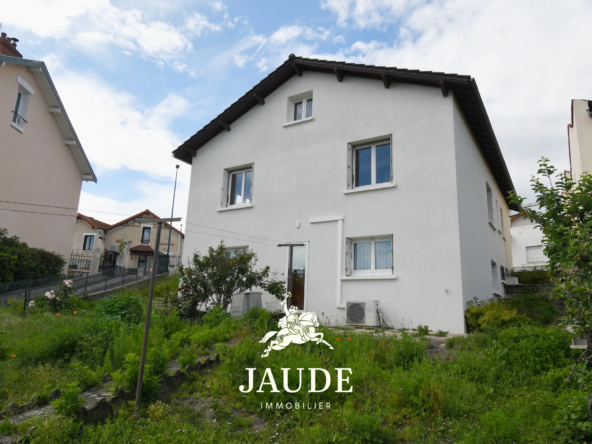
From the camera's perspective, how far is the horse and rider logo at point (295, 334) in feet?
20.8

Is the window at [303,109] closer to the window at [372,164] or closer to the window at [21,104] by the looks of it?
the window at [372,164]

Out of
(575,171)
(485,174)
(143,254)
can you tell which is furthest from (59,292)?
(143,254)

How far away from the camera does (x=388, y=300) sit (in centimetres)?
966

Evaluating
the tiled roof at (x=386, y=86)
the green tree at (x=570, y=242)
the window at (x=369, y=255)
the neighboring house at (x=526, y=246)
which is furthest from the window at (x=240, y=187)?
the neighboring house at (x=526, y=246)

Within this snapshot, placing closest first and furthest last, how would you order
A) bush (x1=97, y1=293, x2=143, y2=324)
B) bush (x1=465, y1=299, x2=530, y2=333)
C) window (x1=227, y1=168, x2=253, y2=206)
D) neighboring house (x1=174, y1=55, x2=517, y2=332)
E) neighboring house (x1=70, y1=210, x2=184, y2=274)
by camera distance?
bush (x1=465, y1=299, x2=530, y2=333)
bush (x1=97, y1=293, x2=143, y2=324)
neighboring house (x1=174, y1=55, x2=517, y2=332)
window (x1=227, y1=168, x2=253, y2=206)
neighboring house (x1=70, y1=210, x2=184, y2=274)

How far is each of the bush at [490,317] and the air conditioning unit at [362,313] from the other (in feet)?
6.42

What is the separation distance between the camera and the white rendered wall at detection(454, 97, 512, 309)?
9641 millimetres

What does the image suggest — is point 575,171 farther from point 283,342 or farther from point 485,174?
point 283,342

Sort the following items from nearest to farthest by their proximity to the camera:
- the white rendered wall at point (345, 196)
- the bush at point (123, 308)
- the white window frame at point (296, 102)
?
the bush at point (123, 308), the white rendered wall at point (345, 196), the white window frame at point (296, 102)

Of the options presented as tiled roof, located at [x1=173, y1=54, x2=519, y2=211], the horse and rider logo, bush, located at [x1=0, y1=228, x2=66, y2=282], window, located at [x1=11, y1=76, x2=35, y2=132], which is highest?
window, located at [x1=11, y1=76, x2=35, y2=132]

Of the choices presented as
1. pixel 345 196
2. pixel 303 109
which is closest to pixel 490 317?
pixel 345 196

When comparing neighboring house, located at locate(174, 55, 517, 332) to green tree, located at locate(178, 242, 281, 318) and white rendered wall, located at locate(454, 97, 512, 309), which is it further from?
green tree, located at locate(178, 242, 281, 318)

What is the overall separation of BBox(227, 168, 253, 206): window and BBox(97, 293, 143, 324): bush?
5.14 meters

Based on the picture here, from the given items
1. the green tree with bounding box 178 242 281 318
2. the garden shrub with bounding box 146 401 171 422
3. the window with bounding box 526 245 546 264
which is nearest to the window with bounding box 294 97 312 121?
the green tree with bounding box 178 242 281 318
